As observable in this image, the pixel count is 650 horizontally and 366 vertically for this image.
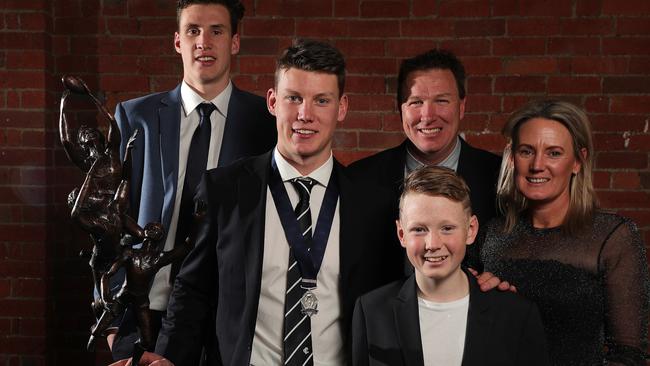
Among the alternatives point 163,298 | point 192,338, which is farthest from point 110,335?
point 192,338

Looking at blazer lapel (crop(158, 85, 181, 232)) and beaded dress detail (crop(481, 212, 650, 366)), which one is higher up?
blazer lapel (crop(158, 85, 181, 232))

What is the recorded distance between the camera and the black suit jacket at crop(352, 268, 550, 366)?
6.58ft

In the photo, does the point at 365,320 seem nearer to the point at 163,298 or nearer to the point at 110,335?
the point at 163,298

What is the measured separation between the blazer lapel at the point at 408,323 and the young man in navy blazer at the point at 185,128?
87cm

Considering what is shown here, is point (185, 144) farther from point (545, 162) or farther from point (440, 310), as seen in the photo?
point (545, 162)

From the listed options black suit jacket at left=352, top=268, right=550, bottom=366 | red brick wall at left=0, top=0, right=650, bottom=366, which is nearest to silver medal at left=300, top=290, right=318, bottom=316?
black suit jacket at left=352, top=268, right=550, bottom=366

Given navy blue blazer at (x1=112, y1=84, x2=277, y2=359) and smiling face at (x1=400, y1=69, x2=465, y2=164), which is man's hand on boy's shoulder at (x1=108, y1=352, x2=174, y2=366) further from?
smiling face at (x1=400, y1=69, x2=465, y2=164)

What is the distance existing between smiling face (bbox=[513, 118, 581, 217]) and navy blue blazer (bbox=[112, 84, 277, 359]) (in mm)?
937

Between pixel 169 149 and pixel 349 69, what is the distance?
5.11 feet

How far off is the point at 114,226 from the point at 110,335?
0.87 metres

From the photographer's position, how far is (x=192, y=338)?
2.23 meters

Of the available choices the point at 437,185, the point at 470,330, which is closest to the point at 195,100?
the point at 437,185

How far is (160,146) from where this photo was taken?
8.55 feet

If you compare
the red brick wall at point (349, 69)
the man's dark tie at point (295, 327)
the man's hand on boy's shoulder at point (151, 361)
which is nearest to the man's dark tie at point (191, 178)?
the man's hand on boy's shoulder at point (151, 361)
